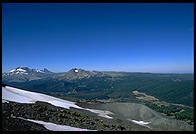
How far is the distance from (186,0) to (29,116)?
13754mm

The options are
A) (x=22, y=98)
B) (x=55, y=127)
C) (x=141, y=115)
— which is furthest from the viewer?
(x=141, y=115)

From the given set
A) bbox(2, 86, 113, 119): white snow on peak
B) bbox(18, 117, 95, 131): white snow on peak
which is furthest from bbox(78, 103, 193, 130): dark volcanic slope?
bbox(18, 117, 95, 131): white snow on peak

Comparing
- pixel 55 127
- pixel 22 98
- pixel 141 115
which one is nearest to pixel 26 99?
pixel 22 98

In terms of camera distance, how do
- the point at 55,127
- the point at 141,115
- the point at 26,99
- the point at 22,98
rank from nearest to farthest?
1. the point at 55,127
2. the point at 22,98
3. the point at 26,99
4. the point at 141,115

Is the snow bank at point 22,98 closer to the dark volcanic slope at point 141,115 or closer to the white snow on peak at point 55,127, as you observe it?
the dark volcanic slope at point 141,115

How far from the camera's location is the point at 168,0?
47.6 ft

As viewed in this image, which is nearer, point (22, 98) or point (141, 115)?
point (22, 98)

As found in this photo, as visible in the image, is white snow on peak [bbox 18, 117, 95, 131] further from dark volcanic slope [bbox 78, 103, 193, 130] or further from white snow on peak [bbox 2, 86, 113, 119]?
dark volcanic slope [bbox 78, 103, 193, 130]

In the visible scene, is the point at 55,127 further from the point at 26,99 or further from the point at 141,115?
the point at 141,115

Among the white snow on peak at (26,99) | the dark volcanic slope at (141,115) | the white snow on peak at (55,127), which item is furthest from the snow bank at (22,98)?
the white snow on peak at (55,127)

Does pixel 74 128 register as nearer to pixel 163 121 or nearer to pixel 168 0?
pixel 168 0

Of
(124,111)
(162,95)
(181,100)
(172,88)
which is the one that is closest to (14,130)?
(124,111)

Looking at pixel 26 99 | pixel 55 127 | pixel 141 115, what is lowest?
pixel 141 115

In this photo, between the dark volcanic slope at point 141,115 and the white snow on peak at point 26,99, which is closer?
the white snow on peak at point 26,99
